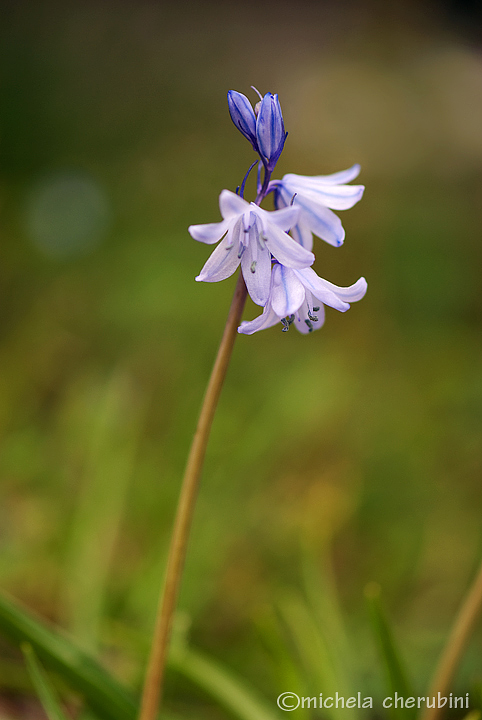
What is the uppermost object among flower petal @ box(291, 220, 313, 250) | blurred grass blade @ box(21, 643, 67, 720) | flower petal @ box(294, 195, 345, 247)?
flower petal @ box(294, 195, 345, 247)

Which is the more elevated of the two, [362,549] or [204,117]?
[204,117]

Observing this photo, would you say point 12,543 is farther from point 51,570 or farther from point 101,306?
point 101,306

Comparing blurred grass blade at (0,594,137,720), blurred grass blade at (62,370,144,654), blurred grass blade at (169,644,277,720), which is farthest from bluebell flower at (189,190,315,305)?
blurred grass blade at (62,370,144,654)

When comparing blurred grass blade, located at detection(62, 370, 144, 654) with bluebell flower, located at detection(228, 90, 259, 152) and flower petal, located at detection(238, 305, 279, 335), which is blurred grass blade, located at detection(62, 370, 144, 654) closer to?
flower petal, located at detection(238, 305, 279, 335)

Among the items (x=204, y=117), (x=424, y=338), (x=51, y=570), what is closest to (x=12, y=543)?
(x=51, y=570)

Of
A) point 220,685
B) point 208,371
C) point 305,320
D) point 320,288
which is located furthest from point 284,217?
point 208,371

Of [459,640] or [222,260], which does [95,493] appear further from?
[222,260]

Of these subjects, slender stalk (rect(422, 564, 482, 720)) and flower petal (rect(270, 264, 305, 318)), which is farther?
slender stalk (rect(422, 564, 482, 720))
